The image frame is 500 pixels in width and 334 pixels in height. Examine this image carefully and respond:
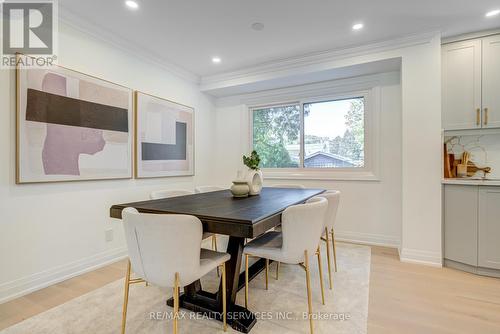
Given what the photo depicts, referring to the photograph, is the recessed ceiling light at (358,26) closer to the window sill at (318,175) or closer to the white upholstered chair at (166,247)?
the window sill at (318,175)

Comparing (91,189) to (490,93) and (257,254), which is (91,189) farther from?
(490,93)

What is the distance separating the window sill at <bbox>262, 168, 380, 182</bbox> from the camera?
3.55 meters

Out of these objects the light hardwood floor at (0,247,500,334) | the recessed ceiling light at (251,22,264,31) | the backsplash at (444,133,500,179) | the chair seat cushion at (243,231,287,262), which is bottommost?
the light hardwood floor at (0,247,500,334)

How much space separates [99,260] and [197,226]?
81.0 inches

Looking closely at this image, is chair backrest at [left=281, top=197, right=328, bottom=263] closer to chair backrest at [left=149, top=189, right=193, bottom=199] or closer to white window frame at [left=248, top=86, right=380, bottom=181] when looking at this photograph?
chair backrest at [left=149, top=189, right=193, bottom=199]

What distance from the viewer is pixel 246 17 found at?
2.51 metres

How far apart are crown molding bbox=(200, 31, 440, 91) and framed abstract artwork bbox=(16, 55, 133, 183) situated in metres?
1.52

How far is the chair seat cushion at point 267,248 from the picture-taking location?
5.69 ft

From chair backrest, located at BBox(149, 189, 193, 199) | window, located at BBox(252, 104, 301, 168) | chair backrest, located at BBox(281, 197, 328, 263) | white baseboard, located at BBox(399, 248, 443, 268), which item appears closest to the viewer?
chair backrest, located at BBox(281, 197, 328, 263)

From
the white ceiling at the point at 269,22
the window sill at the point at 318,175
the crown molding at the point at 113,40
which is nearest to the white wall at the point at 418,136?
the white ceiling at the point at 269,22

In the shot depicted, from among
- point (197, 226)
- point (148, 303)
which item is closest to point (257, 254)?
point (197, 226)

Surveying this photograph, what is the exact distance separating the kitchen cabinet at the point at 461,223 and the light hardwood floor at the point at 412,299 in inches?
7.8

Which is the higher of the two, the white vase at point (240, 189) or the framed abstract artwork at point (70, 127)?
the framed abstract artwork at point (70, 127)

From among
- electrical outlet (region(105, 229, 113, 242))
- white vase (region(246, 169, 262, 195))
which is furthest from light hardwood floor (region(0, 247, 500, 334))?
white vase (region(246, 169, 262, 195))
